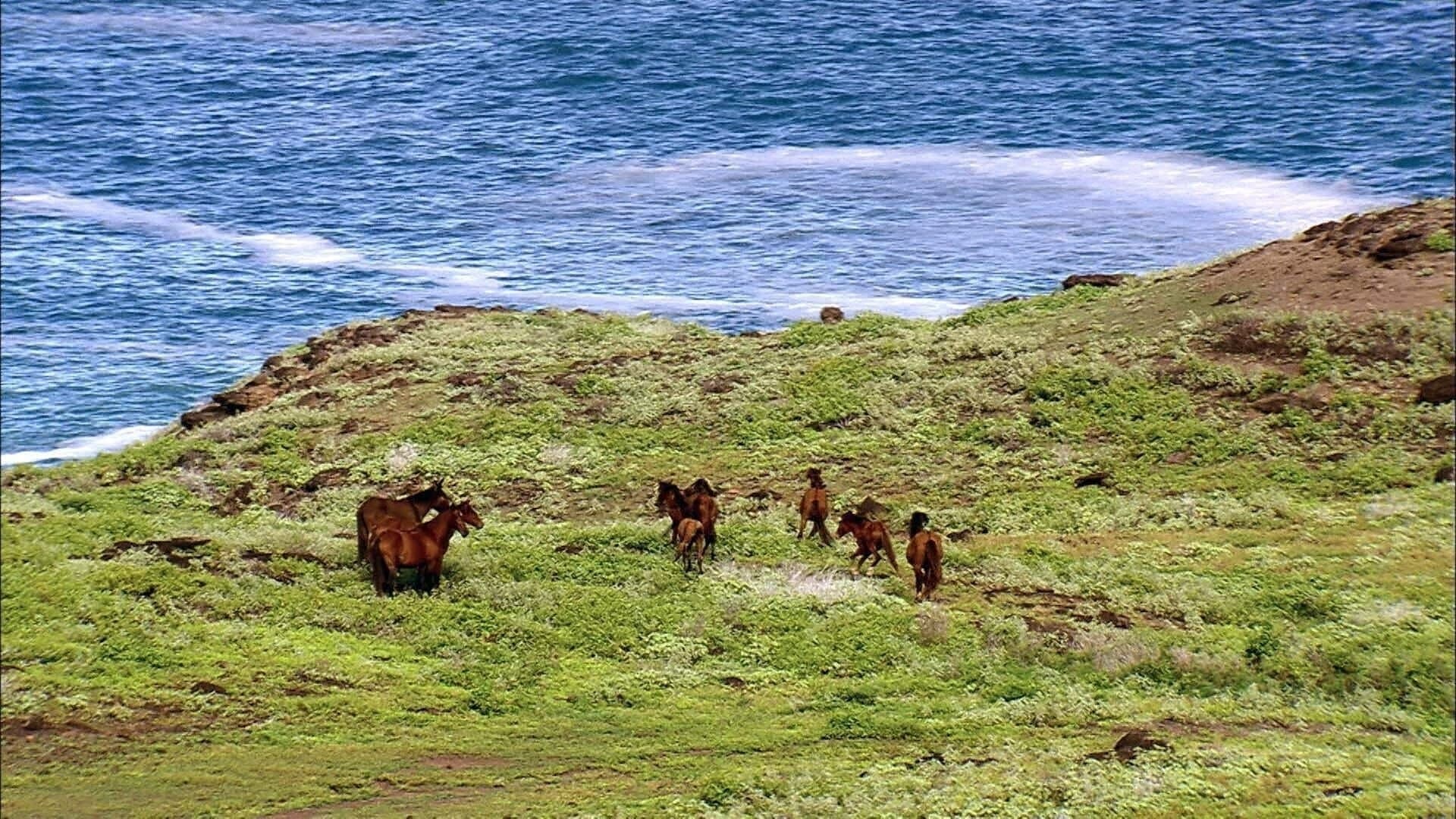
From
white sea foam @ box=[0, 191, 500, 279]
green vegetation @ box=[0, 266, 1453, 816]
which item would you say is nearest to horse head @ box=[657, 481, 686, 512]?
green vegetation @ box=[0, 266, 1453, 816]

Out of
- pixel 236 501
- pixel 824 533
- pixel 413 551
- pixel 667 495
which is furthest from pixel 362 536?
pixel 824 533

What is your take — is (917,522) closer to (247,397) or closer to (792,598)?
(792,598)

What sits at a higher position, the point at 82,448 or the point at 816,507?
the point at 816,507

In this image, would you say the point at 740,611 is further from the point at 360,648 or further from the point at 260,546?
the point at 260,546

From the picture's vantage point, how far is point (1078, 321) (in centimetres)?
3606

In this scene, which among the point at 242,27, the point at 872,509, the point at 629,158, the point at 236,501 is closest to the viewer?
the point at 872,509

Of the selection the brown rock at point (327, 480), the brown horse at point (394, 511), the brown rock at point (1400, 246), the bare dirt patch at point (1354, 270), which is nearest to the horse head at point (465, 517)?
the brown horse at point (394, 511)

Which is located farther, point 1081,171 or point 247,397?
point 1081,171

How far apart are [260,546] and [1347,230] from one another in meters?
23.1

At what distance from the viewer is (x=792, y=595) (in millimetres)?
23641

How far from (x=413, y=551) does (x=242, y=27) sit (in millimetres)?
84438

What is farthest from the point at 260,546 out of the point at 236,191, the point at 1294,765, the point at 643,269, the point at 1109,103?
the point at 1109,103

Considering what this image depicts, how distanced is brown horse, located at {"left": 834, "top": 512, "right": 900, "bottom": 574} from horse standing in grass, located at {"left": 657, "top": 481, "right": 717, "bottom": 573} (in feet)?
6.69

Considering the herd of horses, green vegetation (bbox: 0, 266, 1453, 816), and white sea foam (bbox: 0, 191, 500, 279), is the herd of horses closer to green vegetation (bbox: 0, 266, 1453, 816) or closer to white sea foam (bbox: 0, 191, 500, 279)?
green vegetation (bbox: 0, 266, 1453, 816)
